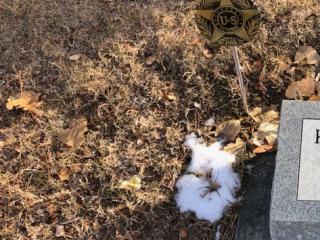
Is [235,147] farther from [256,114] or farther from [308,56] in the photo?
[308,56]

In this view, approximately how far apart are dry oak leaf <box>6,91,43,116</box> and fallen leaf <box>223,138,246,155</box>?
101 cm

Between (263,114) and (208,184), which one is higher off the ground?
(263,114)

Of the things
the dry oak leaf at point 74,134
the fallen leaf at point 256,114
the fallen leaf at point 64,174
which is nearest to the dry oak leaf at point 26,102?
the dry oak leaf at point 74,134

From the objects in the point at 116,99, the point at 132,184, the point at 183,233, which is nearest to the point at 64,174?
the point at 132,184

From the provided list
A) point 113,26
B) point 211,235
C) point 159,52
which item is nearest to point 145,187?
point 211,235

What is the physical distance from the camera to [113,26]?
10.00 feet

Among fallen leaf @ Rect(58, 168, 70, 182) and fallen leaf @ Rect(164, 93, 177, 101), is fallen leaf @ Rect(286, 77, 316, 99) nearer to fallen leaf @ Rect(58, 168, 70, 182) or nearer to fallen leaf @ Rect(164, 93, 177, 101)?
fallen leaf @ Rect(164, 93, 177, 101)

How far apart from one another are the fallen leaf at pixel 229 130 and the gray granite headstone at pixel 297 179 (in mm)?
625

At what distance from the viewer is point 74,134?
2664 millimetres

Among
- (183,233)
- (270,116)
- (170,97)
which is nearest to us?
(183,233)

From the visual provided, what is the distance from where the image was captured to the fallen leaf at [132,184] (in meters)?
2.50

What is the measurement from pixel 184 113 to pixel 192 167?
0.32 m

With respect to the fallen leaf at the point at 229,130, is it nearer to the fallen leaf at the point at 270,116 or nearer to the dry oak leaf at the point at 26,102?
the fallen leaf at the point at 270,116

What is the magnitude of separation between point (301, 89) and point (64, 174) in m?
1.29
